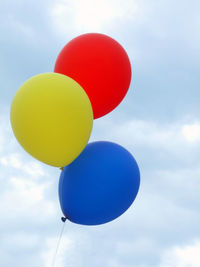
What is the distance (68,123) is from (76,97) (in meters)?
0.29

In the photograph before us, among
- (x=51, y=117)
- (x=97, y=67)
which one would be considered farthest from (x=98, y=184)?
(x=97, y=67)

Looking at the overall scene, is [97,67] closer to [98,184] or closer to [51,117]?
[51,117]

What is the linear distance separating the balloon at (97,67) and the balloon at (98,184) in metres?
0.58

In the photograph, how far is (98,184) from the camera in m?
4.64

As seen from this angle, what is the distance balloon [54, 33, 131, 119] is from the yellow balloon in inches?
15.0

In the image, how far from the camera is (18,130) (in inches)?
172

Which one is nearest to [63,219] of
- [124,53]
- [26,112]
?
[26,112]

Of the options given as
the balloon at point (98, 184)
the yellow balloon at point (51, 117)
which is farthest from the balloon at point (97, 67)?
the balloon at point (98, 184)

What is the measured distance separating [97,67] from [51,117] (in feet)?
3.06

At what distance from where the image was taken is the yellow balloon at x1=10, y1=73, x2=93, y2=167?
13.9 ft

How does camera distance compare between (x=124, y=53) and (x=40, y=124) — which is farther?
(x=124, y=53)

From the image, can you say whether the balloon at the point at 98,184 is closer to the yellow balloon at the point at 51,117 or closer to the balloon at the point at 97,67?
the yellow balloon at the point at 51,117

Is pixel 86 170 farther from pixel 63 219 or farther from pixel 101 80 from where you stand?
pixel 101 80

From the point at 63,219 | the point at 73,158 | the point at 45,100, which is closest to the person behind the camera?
the point at 45,100
